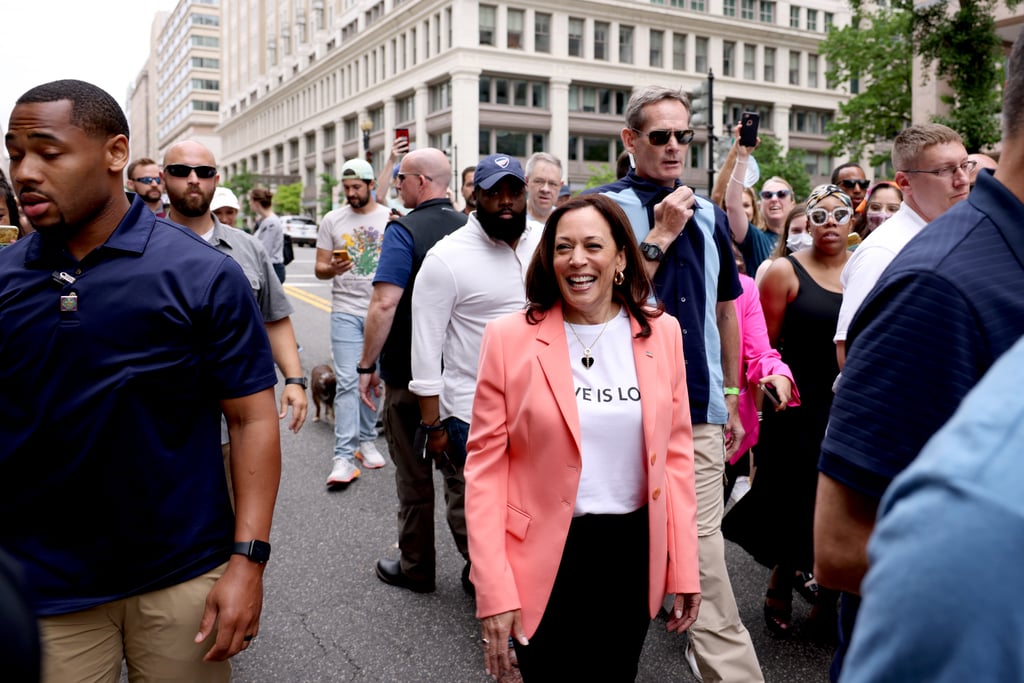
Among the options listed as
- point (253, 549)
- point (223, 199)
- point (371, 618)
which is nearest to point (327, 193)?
point (223, 199)

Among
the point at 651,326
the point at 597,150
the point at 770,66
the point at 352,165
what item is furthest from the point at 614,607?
the point at 770,66

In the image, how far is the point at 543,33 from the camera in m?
62.5

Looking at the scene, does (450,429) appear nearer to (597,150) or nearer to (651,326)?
(651,326)

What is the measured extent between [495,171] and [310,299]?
16.4m

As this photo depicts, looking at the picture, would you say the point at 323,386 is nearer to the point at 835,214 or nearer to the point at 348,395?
the point at 348,395

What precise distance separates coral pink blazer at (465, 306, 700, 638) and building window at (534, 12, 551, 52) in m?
62.9

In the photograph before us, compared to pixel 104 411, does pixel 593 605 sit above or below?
below

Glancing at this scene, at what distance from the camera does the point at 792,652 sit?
4172mm

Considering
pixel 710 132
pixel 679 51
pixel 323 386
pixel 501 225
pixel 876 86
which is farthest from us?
pixel 679 51

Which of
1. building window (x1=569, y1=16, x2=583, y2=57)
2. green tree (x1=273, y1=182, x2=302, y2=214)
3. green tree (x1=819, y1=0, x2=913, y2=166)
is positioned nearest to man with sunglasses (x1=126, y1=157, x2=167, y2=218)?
green tree (x1=819, y1=0, x2=913, y2=166)

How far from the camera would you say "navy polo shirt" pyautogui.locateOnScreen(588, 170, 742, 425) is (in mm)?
3785

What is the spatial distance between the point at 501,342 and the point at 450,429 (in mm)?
1614

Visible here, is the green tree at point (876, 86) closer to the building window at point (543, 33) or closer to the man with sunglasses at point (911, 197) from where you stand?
the building window at point (543, 33)

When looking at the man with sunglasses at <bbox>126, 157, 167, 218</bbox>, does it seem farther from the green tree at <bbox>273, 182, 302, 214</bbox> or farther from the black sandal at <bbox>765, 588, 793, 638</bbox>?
the green tree at <bbox>273, 182, 302, 214</bbox>
